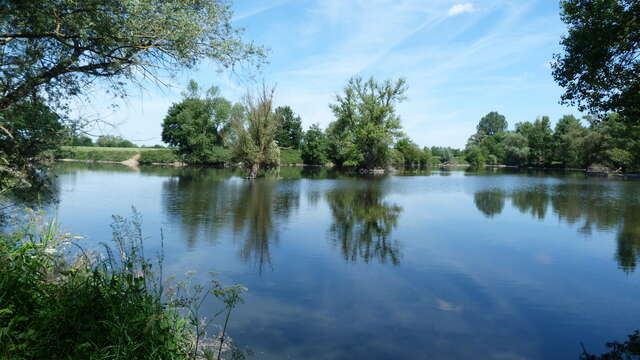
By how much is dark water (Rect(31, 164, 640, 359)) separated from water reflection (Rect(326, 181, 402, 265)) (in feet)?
0.26

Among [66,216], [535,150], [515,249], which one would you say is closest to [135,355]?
[515,249]

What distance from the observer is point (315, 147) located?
78500mm

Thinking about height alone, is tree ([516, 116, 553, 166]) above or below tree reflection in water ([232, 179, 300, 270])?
above

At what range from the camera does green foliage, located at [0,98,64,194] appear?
695cm

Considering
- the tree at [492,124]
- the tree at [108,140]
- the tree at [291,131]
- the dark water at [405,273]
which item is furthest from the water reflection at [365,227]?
the tree at [492,124]

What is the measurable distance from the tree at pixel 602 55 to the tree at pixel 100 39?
754 cm

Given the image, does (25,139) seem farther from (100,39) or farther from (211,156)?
(211,156)

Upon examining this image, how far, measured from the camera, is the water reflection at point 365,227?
11.5 m

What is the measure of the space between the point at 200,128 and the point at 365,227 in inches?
2359

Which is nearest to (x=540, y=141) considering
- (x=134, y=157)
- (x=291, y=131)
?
(x=291, y=131)

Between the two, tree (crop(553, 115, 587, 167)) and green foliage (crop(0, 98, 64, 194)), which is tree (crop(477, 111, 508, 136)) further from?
green foliage (crop(0, 98, 64, 194))

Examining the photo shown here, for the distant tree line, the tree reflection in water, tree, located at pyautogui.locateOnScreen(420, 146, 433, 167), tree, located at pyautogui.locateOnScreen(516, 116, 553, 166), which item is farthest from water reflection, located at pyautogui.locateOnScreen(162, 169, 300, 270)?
tree, located at pyautogui.locateOnScreen(516, 116, 553, 166)

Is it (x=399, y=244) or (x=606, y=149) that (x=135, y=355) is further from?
(x=606, y=149)

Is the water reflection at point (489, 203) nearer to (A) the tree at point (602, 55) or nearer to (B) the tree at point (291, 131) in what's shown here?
(A) the tree at point (602, 55)
